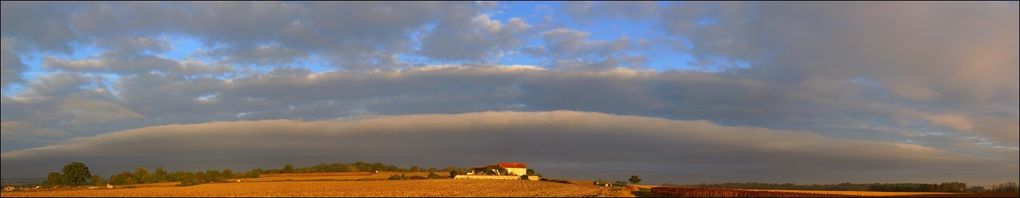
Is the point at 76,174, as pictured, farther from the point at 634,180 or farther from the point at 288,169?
the point at 634,180

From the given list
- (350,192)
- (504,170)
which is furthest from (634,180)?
(350,192)

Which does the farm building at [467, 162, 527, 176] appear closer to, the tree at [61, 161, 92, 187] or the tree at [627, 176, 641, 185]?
the tree at [627, 176, 641, 185]

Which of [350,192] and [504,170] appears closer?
[350,192]

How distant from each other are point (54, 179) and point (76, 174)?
488 centimetres

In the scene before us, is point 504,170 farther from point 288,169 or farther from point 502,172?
point 288,169

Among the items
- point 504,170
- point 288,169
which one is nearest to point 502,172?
point 504,170

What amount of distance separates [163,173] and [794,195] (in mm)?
127696

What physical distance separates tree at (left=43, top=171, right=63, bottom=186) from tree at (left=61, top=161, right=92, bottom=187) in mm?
1454

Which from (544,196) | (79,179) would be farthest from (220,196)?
(79,179)

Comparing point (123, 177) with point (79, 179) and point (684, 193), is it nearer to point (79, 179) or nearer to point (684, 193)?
point (79, 179)

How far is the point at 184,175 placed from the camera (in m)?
151

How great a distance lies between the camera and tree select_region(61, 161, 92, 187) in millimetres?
148000

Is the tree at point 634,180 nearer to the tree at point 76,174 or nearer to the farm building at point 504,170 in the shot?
the farm building at point 504,170

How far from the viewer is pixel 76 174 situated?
14988 centimetres
